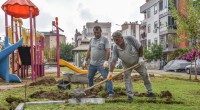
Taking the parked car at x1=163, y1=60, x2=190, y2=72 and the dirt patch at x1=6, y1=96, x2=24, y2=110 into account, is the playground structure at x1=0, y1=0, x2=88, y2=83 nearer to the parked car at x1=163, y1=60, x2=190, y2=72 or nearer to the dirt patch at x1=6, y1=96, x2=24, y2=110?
the dirt patch at x1=6, y1=96, x2=24, y2=110

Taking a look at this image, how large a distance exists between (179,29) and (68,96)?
8945 mm

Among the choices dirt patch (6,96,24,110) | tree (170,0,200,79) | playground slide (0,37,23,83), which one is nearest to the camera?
dirt patch (6,96,24,110)

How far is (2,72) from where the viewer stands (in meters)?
15.0

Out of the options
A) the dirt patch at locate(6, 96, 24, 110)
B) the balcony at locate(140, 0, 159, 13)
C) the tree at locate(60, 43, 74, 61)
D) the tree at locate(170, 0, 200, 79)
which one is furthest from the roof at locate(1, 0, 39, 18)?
the tree at locate(60, 43, 74, 61)

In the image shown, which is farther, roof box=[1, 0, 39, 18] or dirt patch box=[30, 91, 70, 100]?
roof box=[1, 0, 39, 18]

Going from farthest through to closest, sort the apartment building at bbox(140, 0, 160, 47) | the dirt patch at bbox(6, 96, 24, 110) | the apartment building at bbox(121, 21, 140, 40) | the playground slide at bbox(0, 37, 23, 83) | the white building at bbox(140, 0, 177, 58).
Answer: the apartment building at bbox(121, 21, 140, 40)
the apartment building at bbox(140, 0, 160, 47)
the white building at bbox(140, 0, 177, 58)
the playground slide at bbox(0, 37, 23, 83)
the dirt patch at bbox(6, 96, 24, 110)

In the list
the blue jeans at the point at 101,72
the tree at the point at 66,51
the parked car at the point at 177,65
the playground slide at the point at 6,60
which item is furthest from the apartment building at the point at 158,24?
the blue jeans at the point at 101,72

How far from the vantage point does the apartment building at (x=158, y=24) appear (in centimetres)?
4656

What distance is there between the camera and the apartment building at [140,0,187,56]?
153ft

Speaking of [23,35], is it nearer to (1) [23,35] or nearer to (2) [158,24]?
(1) [23,35]

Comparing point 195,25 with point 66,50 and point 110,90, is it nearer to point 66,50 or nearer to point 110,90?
point 110,90

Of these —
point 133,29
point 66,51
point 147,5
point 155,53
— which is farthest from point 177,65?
point 66,51

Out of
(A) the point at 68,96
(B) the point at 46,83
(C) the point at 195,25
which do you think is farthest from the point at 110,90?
Result: (C) the point at 195,25

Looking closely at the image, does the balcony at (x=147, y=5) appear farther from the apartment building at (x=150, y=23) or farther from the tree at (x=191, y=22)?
the tree at (x=191, y=22)
